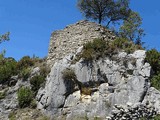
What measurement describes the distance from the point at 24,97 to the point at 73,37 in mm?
4886

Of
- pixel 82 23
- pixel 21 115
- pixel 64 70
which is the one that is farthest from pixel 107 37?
pixel 21 115

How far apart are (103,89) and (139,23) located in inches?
524

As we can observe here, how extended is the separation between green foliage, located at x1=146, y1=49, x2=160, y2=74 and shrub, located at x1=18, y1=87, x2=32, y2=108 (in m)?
7.00

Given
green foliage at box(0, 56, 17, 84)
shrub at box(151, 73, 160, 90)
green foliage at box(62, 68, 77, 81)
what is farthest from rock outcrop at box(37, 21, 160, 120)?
green foliage at box(0, 56, 17, 84)

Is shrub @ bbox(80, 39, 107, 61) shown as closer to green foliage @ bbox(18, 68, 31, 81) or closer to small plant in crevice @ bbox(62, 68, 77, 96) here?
small plant in crevice @ bbox(62, 68, 77, 96)

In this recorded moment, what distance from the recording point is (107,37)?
73.9 ft

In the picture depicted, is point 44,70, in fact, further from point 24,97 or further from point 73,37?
point 73,37

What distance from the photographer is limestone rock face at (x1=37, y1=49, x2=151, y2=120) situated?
1825 cm

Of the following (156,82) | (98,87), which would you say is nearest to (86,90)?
(98,87)

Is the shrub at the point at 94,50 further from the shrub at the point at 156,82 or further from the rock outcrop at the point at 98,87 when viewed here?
the shrub at the point at 156,82

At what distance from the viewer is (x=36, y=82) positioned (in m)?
21.6

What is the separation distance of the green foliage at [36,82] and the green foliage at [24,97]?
1.99 ft

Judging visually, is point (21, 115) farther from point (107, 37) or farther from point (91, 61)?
point (107, 37)

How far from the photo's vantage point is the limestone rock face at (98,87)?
719 inches
